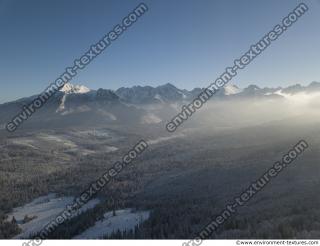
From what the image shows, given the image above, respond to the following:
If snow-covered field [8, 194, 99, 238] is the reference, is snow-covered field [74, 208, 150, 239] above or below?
below

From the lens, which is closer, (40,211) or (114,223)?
(114,223)

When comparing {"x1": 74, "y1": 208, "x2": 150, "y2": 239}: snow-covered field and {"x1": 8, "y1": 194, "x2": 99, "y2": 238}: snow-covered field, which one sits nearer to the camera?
{"x1": 74, "y1": 208, "x2": 150, "y2": 239}: snow-covered field

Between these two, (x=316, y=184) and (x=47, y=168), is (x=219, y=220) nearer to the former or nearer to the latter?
(x=316, y=184)

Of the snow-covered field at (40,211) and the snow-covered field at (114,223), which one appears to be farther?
the snow-covered field at (40,211)

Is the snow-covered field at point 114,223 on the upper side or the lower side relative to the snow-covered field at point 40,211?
lower
